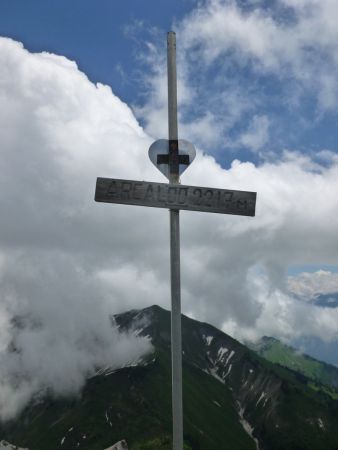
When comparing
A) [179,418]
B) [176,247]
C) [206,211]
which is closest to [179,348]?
[179,418]

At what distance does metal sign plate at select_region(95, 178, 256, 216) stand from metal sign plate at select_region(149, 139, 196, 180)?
46 cm

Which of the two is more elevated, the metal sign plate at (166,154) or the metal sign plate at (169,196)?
the metal sign plate at (166,154)

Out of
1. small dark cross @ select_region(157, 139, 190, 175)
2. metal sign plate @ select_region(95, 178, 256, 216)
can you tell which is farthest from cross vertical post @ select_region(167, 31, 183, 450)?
metal sign plate @ select_region(95, 178, 256, 216)

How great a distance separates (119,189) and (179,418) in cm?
365

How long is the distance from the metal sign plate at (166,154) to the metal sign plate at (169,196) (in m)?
0.46

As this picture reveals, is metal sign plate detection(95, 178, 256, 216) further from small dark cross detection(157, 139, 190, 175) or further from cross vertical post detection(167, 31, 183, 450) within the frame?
small dark cross detection(157, 139, 190, 175)

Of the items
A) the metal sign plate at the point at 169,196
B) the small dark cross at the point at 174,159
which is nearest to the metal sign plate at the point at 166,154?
the small dark cross at the point at 174,159

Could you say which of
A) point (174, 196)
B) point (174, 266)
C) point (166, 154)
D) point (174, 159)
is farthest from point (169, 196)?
point (174, 266)

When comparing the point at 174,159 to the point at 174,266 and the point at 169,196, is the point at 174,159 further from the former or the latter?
the point at 174,266

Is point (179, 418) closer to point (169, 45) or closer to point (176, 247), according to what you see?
point (176, 247)

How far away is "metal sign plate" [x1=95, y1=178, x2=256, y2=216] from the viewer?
7.43 meters

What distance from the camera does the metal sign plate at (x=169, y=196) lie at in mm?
7430

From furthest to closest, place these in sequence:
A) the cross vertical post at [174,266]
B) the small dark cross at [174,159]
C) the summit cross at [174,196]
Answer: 1. the small dark cross at [174,159]
2. the summit cross at [174,196]
3. the cross vertical post at [174,266]

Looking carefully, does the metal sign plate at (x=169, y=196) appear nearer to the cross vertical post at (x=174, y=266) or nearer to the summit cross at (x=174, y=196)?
the summit cross at (x=174, y=196)
